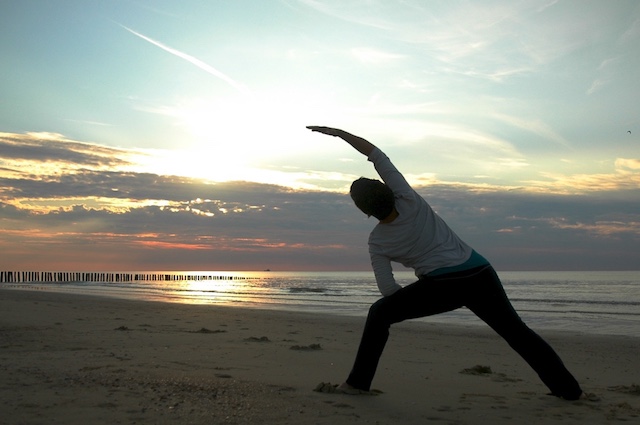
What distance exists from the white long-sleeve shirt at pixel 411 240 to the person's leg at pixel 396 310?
0.14 meters

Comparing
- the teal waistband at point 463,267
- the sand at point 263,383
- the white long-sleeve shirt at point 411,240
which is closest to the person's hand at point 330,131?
the white long-sleeve shirt at point 411,240

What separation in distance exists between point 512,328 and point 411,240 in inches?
42.5

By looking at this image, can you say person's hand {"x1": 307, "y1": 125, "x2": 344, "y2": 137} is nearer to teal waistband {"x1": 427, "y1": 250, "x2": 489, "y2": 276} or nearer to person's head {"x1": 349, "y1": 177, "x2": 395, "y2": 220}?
person's head {"x1": 349, "y1": 177, "x2": 395, "y2": 220}

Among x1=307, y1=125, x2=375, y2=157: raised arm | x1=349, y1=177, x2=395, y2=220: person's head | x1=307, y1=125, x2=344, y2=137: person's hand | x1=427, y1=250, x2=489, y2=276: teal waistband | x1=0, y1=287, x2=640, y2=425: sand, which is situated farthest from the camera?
x1=307, y1=125, x2=344, y2=137: person's hand

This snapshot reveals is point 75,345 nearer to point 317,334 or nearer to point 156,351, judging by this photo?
point 156,351

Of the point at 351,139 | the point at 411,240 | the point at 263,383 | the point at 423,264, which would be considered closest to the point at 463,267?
the point at 423,264

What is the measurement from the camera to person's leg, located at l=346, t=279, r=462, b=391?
4.38 m

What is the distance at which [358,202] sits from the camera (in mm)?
4234

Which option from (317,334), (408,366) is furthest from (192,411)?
(317,334)

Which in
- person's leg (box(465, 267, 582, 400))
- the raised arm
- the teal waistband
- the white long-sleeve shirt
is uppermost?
the raised arm

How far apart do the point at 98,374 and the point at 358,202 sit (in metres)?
2.91

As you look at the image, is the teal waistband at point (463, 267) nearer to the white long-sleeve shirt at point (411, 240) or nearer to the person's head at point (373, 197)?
the white long-sleeve shirt at point (411, 240)

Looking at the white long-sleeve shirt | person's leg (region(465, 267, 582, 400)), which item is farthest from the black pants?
the white long-sleeve shirt

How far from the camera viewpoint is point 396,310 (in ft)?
14.9
